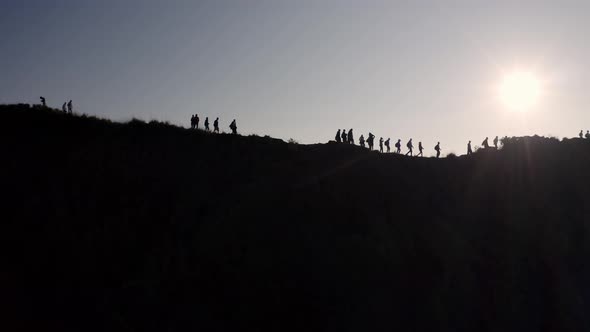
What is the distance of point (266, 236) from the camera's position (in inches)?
1067

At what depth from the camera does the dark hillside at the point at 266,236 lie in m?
25.0

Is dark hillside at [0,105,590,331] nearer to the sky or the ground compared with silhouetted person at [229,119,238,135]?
nearer to the ground

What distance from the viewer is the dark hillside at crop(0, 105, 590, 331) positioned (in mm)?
24953

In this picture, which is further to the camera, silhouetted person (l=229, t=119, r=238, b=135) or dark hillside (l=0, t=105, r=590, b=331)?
silhouetted person (l=229, t=119, r=238, b=135)

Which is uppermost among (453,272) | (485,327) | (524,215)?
(524,215)

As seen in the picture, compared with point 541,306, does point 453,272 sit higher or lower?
higher

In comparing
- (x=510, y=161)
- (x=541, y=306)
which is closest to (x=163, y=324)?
(x=541, y=306)

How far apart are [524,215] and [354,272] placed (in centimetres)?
1152

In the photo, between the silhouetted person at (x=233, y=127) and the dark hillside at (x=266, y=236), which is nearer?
the dark hillside at (x=266, y=236)

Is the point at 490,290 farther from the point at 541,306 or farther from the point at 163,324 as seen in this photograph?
the point at 163,324

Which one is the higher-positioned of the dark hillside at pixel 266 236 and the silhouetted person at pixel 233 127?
the silhouetted person at pixel 233 127

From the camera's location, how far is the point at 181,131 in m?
31.0

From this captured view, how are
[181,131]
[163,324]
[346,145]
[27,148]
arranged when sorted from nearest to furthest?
[163,324] < [27,148] < [181,131] < [346,145]

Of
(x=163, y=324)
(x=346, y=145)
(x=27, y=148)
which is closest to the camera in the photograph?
(x=163, y=324)
